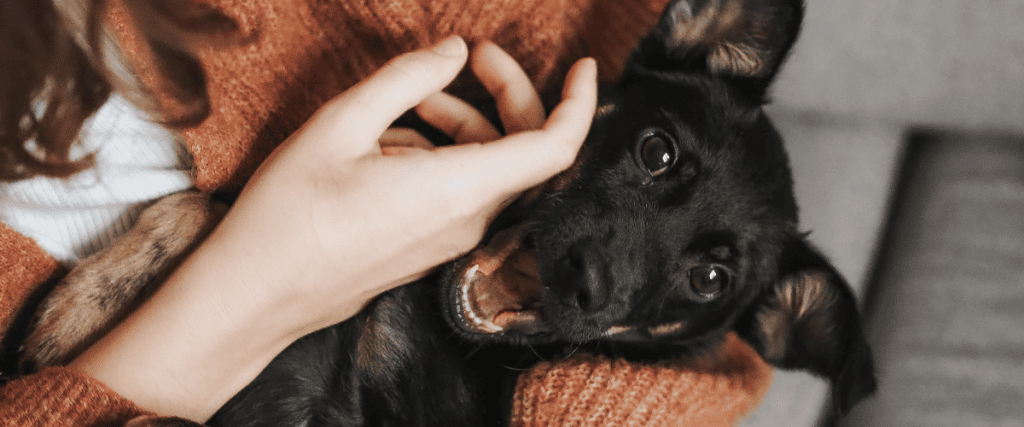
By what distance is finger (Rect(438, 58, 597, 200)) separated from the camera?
136 cm

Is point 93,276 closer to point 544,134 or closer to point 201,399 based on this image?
point 201,399

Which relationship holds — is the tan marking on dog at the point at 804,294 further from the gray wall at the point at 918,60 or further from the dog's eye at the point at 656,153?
the gray wall at the point at 918,60

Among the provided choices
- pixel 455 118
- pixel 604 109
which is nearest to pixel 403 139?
pixel 455 118

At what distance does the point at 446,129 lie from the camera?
172cm

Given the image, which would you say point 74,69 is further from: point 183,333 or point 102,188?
point 183,333

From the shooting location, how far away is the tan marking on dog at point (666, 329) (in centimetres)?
192

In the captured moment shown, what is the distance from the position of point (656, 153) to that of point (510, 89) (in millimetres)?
468

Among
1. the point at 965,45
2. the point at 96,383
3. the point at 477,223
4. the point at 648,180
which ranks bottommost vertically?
the point at 965,45

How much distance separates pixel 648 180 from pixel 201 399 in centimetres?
132

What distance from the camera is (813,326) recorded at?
195cm

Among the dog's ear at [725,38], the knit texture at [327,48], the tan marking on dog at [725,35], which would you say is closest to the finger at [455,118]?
the knit texture at [327,48]

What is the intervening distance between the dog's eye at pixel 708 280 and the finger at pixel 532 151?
0.63 m

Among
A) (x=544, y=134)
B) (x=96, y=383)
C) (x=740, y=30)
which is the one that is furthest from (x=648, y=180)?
(x=96, y=383)

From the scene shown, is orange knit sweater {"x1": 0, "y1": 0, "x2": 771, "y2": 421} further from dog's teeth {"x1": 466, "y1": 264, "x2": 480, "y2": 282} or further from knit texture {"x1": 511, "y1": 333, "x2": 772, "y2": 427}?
dog's teeth {"x1": 466, "y1": 264, "x2": 480, "y2": 282}
